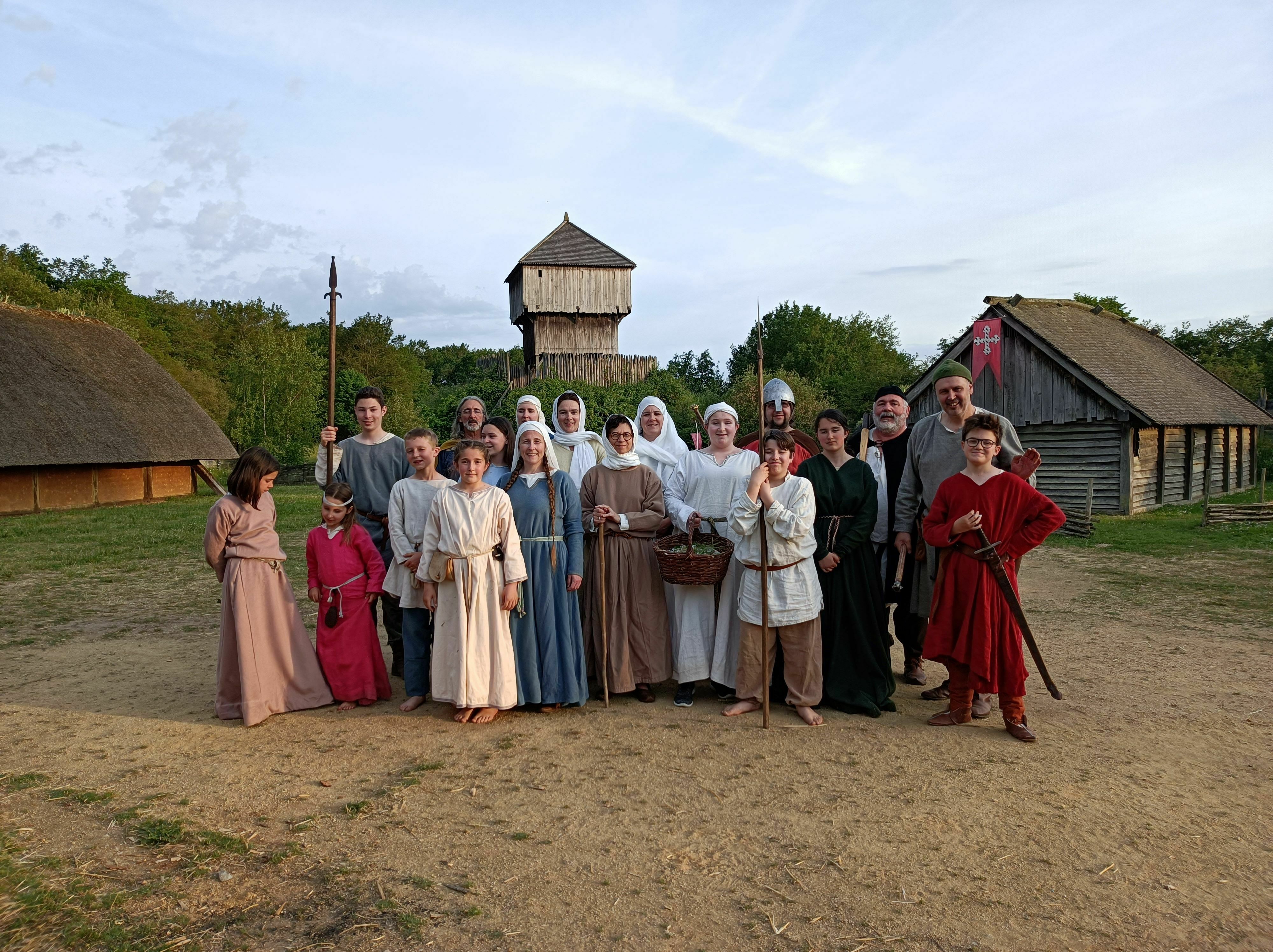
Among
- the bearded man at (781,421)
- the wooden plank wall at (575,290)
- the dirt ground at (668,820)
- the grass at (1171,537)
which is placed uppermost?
the wooden plank wall at (575,290)

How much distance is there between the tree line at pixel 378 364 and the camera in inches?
1228

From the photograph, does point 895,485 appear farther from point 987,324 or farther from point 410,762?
point 987,324

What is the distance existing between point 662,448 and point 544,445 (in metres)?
0.98

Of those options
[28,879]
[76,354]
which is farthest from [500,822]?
[76,354]

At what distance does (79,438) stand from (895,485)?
1876 cm

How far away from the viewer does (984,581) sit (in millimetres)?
4395

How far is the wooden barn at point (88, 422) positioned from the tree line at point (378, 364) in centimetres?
617

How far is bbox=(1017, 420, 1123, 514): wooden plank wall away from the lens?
53.0ft

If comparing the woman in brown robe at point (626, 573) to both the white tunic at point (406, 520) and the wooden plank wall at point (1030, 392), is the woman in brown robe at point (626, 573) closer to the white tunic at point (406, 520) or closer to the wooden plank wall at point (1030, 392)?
the white tunic at point (406, 520)

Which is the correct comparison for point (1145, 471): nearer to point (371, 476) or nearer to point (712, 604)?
point (712, 604)

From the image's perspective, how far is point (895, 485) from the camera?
18.2 ft

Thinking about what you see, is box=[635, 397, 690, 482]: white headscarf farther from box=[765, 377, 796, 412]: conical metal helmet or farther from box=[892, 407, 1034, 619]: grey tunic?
box=[892, 407, 1034, 619]: grey tunic

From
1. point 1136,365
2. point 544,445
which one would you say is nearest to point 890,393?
point 544,445

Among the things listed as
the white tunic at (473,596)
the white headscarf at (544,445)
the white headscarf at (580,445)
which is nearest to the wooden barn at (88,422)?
the white headscarf at (580,445)
